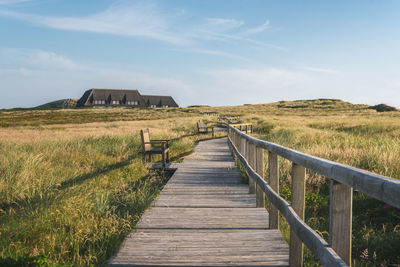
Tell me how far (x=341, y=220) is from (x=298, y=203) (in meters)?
0.76

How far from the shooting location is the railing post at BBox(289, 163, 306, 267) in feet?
8.04

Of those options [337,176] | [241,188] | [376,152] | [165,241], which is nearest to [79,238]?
[165,241]

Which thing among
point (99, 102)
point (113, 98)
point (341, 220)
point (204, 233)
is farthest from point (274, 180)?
point (113, 98)

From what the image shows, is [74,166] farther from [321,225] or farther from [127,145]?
[321,225]

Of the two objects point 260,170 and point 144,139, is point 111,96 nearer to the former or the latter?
point 144,139

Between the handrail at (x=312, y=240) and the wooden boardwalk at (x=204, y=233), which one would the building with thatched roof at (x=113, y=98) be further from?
the handrail at (x=312, y=240)

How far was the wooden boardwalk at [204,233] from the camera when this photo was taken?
2760 millimetres

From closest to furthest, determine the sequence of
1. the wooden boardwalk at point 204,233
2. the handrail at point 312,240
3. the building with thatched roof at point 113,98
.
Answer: the handrail at point 312,240
the wooden boardwalk at point 204,233
the building with thatched roof at point 113,98

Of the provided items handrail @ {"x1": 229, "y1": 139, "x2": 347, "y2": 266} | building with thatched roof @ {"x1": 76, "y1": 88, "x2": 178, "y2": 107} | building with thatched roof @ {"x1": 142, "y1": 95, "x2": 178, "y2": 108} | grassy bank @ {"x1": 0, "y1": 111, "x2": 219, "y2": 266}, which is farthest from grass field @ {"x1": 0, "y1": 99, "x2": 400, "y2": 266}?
building with thatched roof @ {"x1": 142, "y1": 95, "x2": 178, "y2": 108}

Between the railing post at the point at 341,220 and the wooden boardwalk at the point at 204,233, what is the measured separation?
105 cm

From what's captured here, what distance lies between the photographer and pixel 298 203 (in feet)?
8.13

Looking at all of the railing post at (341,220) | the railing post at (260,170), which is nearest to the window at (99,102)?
the railing post at (260,170)

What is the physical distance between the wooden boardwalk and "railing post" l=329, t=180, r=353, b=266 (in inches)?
41.4

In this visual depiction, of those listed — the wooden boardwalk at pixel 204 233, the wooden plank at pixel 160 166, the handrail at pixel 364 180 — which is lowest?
Result: the wooden plank at pixel 160 166
